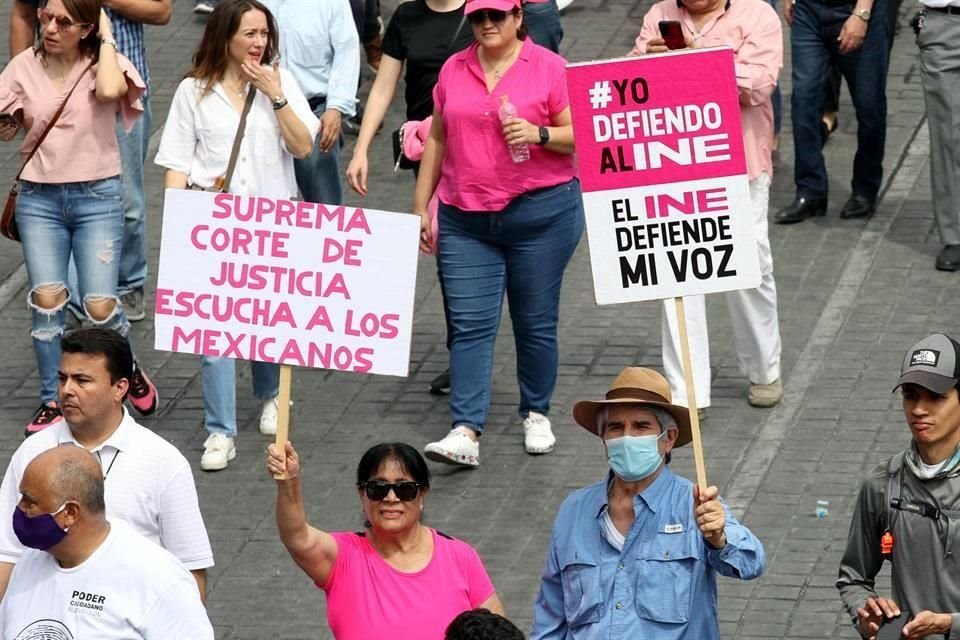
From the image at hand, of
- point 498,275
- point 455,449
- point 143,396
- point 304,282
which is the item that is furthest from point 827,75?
point 304,282

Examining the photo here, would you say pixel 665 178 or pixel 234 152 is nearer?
pixel 665 178

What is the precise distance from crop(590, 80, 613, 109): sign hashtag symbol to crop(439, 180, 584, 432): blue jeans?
258 centimetres

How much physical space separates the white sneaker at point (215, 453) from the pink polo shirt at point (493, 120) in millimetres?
1715

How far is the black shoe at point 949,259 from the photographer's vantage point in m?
12.8

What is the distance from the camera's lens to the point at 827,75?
13406 millimetres

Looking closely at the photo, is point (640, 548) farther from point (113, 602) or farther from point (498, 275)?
point (498, 275)

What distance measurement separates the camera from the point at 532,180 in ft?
34.3

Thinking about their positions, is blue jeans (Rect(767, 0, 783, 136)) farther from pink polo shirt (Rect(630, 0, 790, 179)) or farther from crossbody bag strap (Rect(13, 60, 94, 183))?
crossbody bag strap (Rect(13, 60, 94, 183))

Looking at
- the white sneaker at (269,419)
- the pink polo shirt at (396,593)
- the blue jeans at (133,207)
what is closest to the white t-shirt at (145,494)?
the pink polo shirt at (396,593)

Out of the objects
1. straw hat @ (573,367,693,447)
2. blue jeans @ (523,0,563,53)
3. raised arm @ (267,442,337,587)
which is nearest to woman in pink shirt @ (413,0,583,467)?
blue jeans @ (523,0,563,53)

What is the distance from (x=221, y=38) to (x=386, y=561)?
156 inches

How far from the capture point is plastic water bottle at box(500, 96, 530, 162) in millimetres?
10211

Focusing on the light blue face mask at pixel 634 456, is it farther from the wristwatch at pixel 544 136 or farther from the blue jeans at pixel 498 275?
the blue jeans at pixel 498 275

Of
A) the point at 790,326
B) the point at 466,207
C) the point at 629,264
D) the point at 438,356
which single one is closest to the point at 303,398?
the point at 438,356
